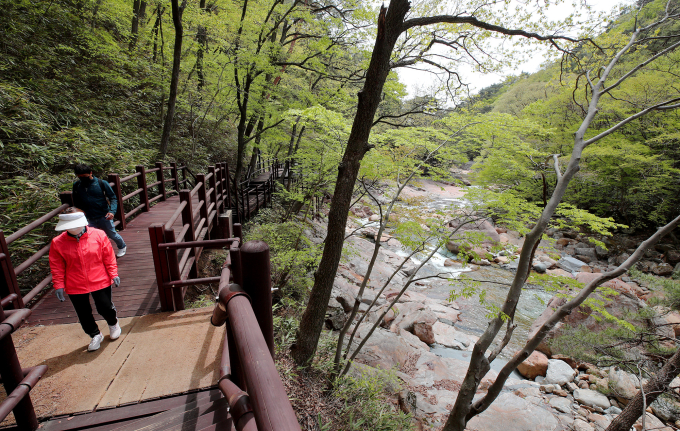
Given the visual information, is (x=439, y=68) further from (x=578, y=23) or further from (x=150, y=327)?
(x=150, y=327)

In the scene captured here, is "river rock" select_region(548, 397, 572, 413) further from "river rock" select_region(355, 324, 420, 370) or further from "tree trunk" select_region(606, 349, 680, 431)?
"river rock" select_region(355, 324, 420, 370)

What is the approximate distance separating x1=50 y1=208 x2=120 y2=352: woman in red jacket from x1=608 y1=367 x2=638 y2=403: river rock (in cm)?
1017

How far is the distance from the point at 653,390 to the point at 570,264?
1152cm

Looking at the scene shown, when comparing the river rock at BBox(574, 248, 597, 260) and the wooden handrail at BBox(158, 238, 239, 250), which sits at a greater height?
the wooden handrail at BBox(158, 238, 239, 250)

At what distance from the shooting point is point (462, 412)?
4711 millimetres

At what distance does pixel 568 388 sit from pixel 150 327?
9.43m

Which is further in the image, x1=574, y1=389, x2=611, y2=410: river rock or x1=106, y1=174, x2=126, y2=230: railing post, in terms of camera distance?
x1=574, y1=389, x2=611, y2=410: river rock

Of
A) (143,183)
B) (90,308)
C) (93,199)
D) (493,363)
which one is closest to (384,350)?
(493,363)

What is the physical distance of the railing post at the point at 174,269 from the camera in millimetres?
3346

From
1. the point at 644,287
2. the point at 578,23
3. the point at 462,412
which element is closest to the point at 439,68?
the point at 578,23

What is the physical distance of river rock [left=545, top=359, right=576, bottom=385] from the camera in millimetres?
7496

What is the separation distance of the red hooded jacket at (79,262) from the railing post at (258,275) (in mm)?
2396

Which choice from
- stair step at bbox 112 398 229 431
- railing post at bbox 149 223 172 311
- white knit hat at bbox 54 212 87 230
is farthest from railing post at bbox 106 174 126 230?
stair step at bbox 112 398 229 431

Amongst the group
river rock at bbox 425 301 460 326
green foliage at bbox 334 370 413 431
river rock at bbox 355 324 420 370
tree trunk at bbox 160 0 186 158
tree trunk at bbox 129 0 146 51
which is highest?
tree trunk at bbox 129 0 146 51
